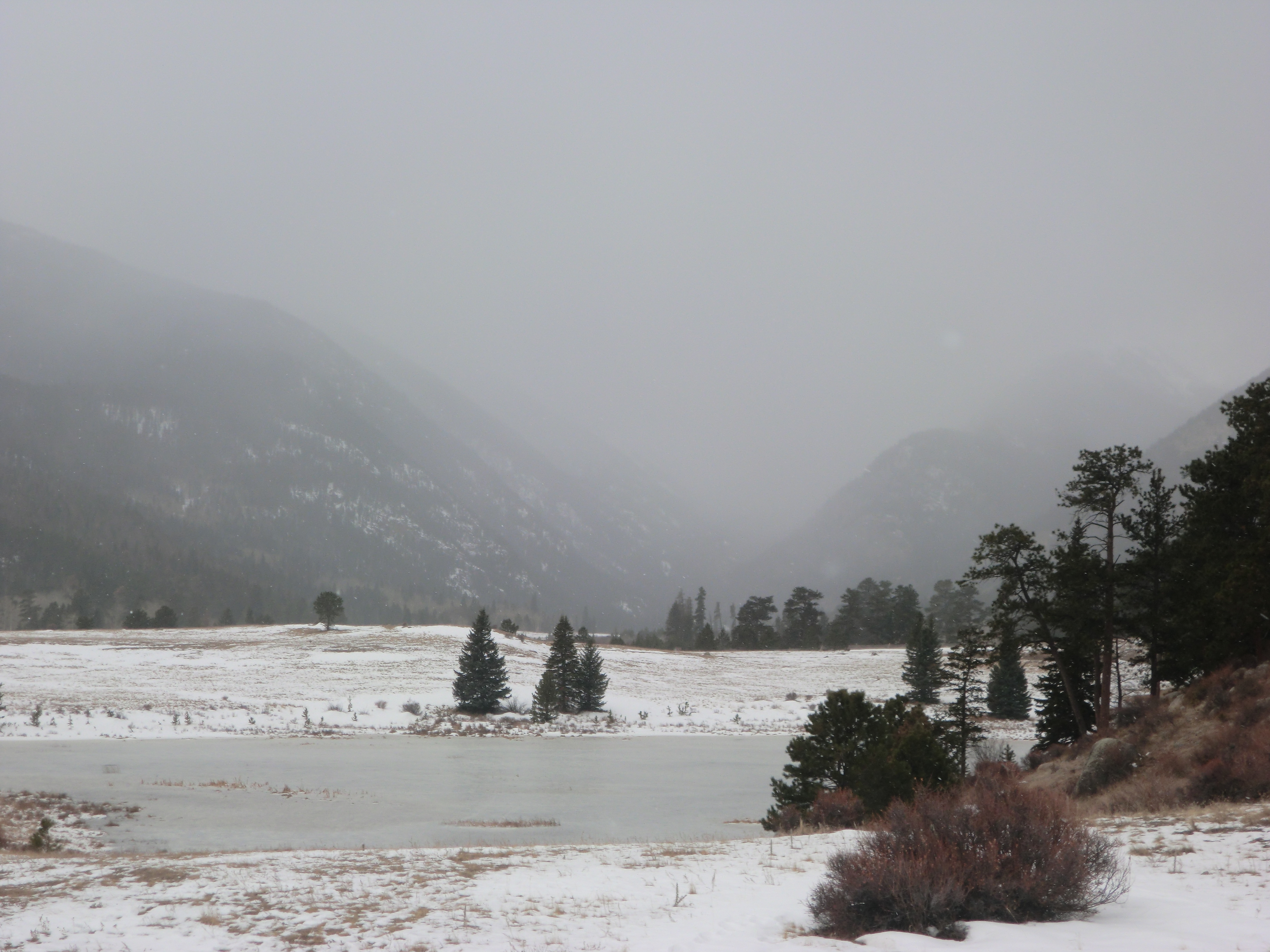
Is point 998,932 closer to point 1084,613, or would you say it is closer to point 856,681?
point 1084,613

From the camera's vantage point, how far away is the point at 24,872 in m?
11.2

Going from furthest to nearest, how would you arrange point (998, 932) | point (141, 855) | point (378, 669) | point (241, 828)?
point (378, 669), point (241, 828), point (141, 855), point (998, 932)

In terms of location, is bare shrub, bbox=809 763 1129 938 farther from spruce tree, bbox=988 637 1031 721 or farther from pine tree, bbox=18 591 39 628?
pine tree, bbox=18 591 39 628

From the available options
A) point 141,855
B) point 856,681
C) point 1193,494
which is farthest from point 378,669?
point 1193,494

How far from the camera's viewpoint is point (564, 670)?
52625 millimetres

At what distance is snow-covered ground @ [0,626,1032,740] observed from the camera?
41.5 meters

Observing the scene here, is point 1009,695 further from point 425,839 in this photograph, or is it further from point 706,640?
point 706,640

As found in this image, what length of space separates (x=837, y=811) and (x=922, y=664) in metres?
46.5

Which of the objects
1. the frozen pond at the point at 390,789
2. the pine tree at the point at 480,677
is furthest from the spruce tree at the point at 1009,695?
the pine tree at the point at 480,677

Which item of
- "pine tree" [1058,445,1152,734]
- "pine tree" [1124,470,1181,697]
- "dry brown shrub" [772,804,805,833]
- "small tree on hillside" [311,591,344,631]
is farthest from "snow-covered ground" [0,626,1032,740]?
"dry brown shrub" [772,804,805,833]

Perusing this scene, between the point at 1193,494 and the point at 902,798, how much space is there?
748 inches

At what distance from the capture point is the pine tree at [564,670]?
52219 mm

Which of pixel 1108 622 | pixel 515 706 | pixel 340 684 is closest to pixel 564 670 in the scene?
pixel 515 706

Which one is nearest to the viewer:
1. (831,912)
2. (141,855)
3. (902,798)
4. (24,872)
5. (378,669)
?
(831,912)
